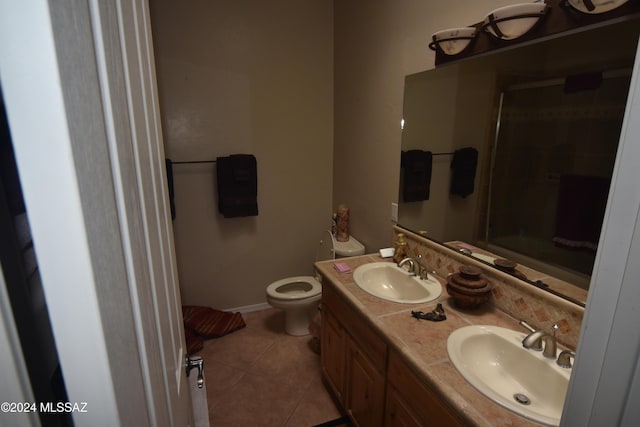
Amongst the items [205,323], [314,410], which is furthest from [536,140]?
[205,323]

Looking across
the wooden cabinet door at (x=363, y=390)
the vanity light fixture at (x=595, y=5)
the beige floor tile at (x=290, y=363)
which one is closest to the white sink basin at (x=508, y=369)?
Answer: the wooden cabinet door at (x=363, y=390)

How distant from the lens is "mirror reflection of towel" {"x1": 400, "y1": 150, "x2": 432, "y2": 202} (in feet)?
5.94

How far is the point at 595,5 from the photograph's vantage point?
3.18ft

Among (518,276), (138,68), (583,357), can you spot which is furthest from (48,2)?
(518,276)

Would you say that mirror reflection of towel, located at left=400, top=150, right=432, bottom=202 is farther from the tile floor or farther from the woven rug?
the woven rug

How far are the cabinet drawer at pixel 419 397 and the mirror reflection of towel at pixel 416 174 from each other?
3.18ft

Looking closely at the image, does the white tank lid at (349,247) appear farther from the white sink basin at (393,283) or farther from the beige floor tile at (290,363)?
the beige floor tile at (290,363)

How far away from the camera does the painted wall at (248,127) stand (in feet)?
7.95

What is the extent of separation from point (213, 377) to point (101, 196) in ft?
7.40

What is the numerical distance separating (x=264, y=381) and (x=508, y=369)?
159cm

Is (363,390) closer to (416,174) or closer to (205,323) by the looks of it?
(416,174)

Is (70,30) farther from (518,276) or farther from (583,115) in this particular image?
(518,276)

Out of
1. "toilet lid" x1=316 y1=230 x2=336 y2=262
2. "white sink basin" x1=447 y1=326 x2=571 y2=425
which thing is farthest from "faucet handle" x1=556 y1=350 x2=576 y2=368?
"toilet lid" x1=316 y1=230 x2=336 y2=262

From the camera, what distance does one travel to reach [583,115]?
1.04 meters
